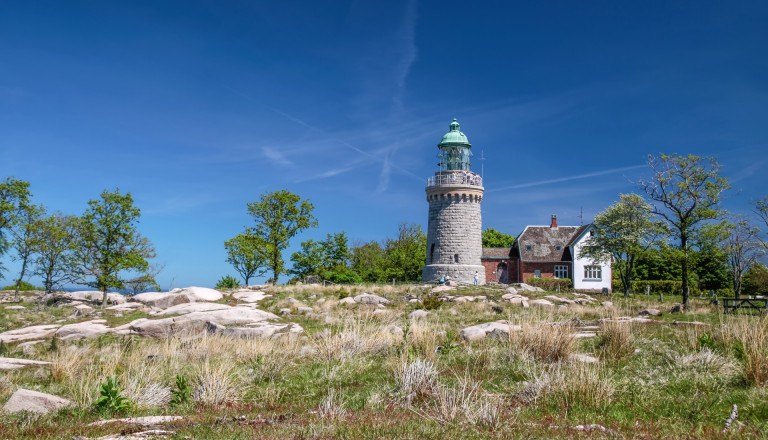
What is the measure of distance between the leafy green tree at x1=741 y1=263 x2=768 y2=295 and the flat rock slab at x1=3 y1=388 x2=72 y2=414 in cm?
4876

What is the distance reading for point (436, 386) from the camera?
7.66 metres

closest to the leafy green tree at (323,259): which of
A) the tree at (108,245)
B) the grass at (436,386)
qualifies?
the tree at (108,245)

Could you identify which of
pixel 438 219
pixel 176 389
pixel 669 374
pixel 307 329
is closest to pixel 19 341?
pixel 307 329

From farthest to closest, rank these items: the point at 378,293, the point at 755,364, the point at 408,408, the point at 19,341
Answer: the point at 378,293, the point at 19,341, the point at 755,364, the point at 408,408

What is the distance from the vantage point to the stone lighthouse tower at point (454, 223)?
45.1 metres

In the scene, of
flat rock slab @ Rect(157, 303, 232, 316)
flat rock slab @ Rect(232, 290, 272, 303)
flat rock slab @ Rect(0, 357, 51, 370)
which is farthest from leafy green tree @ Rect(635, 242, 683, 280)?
flat rock slab @ Rect(0, 357, 51, 370)

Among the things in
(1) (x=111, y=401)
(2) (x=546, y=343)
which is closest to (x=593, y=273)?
(2) (x=546, y=343)

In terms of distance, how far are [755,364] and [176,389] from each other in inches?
340

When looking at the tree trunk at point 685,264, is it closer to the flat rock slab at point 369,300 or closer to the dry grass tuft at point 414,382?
the flat rock slab at point 369,300

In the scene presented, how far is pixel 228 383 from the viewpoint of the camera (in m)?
8.25

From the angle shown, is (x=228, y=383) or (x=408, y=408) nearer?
(x=408, y=408)

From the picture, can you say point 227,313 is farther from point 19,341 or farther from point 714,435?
point 714,435

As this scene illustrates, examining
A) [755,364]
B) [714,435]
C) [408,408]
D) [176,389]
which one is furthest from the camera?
[176,389]

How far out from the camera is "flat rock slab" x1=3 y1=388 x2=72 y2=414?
734cm
